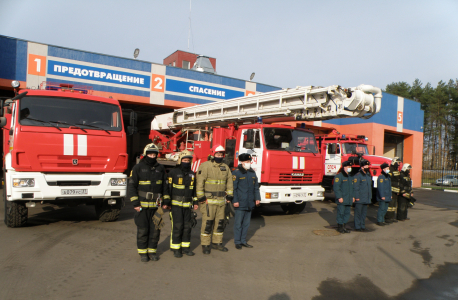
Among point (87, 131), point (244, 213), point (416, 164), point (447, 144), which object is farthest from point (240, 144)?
point (447, 144)

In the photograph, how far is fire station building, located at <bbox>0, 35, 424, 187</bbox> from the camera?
14.0 m

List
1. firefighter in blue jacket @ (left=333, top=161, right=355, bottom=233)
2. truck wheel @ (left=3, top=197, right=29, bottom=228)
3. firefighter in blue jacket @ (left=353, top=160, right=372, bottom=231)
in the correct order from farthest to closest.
A: firefighter in blue jacket @ (left=353, top=160, right=372, bottom=231)
firefighter in blue jacket @ (left=333, top=161, right=355, bottom=233)
truck wheel @ (left=3, top=197, right=29, bottom=228)

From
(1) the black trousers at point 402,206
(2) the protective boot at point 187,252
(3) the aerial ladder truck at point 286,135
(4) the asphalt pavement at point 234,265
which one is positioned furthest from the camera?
(1) the black trousers at point 402,206

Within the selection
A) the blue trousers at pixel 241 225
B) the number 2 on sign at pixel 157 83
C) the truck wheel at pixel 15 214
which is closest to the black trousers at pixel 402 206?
the blue trousers at pixel 241 225

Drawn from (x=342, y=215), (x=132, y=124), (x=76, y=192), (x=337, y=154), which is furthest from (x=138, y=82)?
(x=342, y=215)

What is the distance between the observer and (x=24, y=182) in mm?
6180

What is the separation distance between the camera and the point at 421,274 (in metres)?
4.88

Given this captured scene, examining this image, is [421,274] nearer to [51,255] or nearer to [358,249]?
[358,249]

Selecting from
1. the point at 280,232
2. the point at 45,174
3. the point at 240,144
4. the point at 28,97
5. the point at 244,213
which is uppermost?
the point at 28,97

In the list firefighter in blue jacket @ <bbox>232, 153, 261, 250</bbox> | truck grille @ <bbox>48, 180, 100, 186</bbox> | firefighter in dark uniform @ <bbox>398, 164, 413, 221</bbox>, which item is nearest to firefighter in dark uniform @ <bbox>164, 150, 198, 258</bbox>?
firefighter in blue jacket @ <bbox>232, 153, 261, 250</bbox>

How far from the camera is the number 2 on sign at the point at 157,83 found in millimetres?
17047

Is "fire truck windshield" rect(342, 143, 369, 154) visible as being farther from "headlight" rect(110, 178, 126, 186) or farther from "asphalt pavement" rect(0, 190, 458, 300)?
"headlight" rect(110, 178, 126, 186)

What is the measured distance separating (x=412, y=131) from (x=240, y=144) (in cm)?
2178

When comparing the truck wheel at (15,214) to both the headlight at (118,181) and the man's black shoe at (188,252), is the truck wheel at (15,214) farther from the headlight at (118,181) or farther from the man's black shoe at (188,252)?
the man's black shoe at (188,252)
